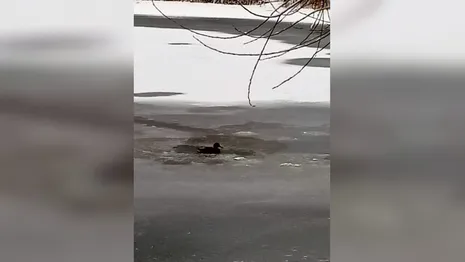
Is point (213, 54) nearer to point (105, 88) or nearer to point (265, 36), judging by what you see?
point (265, 36)

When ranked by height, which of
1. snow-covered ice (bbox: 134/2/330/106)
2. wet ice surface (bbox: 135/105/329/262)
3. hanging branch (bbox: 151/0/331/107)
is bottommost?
wet ice surface (bbox: 135/105/329/262)

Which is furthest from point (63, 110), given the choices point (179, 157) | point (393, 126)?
point (393, 126)

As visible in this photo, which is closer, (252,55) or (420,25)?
(420,25)

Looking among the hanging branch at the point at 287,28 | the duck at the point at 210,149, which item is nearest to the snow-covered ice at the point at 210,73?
the hanging branch at the point at 287,28

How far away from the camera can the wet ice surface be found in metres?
1.80

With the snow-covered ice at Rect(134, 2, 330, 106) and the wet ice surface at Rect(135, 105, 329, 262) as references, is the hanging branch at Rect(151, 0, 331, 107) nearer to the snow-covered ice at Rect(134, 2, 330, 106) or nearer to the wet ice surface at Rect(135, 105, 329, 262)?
the snow-covered ice at Rect(134, 2, 330, 106)

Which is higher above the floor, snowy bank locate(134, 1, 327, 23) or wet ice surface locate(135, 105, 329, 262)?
snowy bank locate(134, 1, 327, 23)

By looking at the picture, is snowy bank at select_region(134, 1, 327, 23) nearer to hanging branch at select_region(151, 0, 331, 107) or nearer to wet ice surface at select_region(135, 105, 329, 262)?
hanging branch at select_region(151, 0, 331, 107)

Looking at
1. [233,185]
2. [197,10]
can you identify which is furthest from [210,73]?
[233,185]

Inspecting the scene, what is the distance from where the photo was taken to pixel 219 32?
1.86m

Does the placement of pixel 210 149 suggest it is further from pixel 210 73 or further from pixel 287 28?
pixel 287 28

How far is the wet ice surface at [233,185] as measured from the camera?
1805 millimetres

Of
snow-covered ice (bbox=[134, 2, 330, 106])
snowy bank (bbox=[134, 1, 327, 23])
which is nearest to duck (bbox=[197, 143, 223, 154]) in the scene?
snow-covered ice (bbox=[134, 2, 330, 106])

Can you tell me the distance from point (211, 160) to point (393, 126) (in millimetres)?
578
